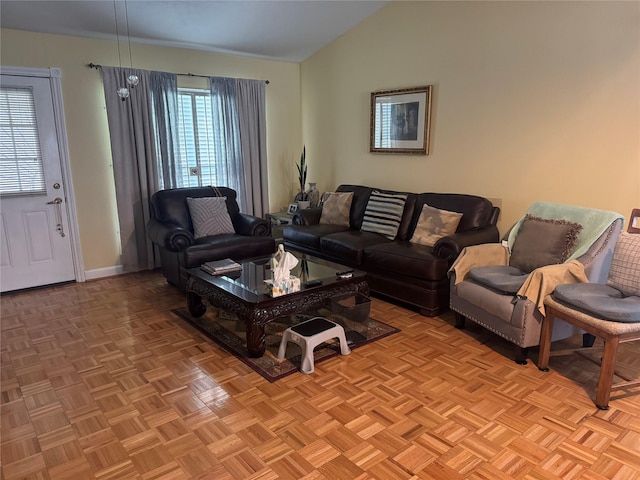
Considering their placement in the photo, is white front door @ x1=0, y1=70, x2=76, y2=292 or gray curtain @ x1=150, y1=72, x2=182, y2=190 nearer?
white front door @ x1=0, y1=70, x2=76, y2=292

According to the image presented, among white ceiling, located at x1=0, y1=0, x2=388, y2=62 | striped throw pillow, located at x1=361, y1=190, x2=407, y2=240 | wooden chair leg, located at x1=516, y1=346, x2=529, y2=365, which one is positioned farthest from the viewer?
striped throw pillow, located at x1=361, y1=190, x2=407, y2=240

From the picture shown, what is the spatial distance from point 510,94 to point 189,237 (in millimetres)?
3114

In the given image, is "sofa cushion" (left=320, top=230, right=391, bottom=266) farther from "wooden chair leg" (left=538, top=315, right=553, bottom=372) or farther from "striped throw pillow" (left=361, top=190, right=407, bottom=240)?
"wooden chair leg" (left=538, top=315, right=553, bottom=372)

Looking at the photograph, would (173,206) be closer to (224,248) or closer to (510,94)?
(224,248)

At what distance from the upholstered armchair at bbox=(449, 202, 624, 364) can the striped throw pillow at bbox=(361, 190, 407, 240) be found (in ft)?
3.62

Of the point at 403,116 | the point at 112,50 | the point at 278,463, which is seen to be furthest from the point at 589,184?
the point at 112,50

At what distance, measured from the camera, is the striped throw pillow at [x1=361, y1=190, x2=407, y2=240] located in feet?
14.5

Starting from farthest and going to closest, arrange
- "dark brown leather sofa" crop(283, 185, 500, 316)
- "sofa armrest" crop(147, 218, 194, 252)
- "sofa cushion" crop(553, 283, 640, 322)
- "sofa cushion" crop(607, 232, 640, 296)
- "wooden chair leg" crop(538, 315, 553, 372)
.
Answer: "sofa armrest" crop(147, 218, 194, 252), "dark brown leather sofa" crop(283, 185, 500, 316), "wooden chair leg" crop(538, 315, 553, 372), "sofa cushion" crop(607, 232, 640, 296), "sofa cushion" crop(553, 283, 640, 322)

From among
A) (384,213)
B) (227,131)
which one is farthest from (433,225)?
(227,131)

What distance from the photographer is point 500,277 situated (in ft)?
9.98

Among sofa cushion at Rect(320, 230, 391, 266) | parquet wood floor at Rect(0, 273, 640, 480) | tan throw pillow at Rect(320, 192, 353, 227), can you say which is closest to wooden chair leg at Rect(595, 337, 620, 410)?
parquet wood floor at Rect(0, 273, 640, 480)

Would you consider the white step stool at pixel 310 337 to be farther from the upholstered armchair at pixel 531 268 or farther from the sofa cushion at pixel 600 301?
the sofa cushion at pixel 600 301

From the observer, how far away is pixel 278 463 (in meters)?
2.05

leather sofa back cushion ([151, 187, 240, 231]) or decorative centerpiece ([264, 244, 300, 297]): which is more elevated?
leather sofa back cushion ([151, 187, 240, 231])
